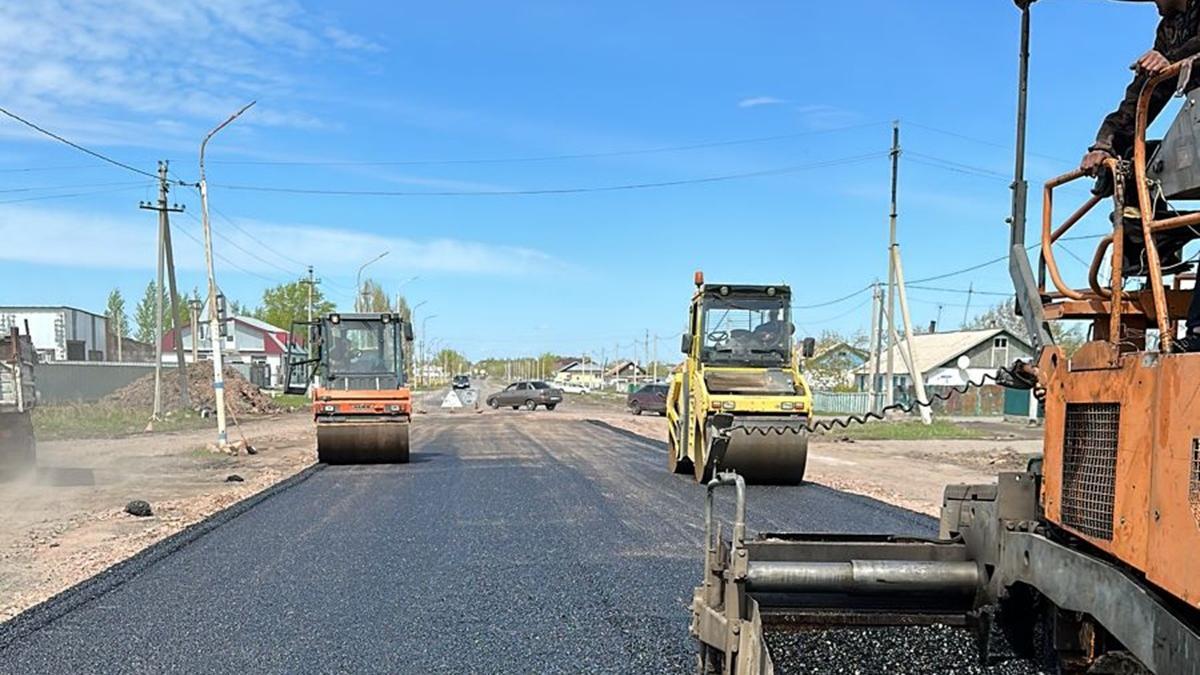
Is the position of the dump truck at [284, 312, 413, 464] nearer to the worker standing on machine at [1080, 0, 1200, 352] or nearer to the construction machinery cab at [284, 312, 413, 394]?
the construction machinery cab at [284, 312, 413, 394]

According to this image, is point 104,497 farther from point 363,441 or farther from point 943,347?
point 943,347

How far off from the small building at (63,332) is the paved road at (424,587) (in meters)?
37.5

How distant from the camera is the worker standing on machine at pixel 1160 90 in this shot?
306cm

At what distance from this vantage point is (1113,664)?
10.9 feet

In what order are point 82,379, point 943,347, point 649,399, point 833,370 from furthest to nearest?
point 943,347
point 833,370
point 649,399
point 82,379

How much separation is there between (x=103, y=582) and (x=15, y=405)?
7.73m

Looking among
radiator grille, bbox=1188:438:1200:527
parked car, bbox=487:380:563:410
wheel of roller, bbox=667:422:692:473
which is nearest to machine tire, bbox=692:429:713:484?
wheel of roller, bbox=667:422:692:473

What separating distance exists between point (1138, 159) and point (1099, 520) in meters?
1.09

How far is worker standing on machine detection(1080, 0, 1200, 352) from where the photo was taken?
3061mm

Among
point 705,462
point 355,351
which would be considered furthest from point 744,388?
point 355,351

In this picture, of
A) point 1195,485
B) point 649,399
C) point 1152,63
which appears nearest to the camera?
point 1195,485

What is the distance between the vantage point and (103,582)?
7.13m

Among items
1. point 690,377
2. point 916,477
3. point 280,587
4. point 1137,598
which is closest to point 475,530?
point 280,587

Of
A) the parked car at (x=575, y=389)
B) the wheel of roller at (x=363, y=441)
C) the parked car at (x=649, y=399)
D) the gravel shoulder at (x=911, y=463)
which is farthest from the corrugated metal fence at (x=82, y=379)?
the parked car at (x=575, y=389)
